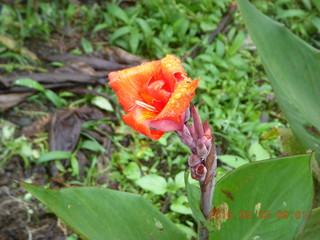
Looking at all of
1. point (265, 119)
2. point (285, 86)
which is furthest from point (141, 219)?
point (265, 119)

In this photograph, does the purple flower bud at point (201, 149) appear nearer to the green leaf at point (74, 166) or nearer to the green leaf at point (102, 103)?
the green leaf at point (74, 166)

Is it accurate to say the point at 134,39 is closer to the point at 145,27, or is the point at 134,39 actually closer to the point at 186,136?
the point at 145,27

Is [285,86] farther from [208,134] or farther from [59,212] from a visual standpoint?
[59,212]

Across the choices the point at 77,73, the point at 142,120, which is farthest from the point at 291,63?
the point at 77,73

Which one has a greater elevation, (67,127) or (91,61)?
(91,61)

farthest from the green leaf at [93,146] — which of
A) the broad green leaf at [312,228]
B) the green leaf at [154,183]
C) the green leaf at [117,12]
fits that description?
the broad green leaf at [312,228]

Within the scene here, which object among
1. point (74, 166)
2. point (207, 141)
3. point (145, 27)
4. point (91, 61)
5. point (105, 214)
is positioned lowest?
point (74, 166)
